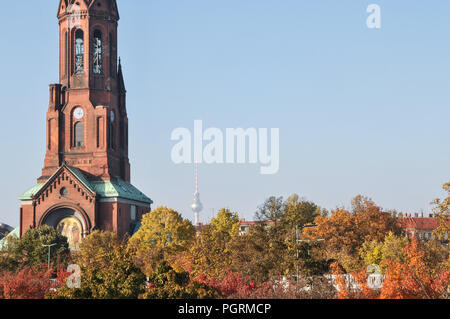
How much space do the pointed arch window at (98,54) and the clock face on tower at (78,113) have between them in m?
5.96

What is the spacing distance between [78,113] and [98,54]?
29.9 ft

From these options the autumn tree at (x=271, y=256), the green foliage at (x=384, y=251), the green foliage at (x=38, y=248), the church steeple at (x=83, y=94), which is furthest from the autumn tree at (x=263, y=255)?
the church steeple at (x=83, y=94)

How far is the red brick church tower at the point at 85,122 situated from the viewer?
4702 inches

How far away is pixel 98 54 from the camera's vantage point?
415 ft

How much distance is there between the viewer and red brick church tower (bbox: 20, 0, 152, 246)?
119438 millimetres

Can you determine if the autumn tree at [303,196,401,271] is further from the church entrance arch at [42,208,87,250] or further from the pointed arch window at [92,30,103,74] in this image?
the pointed arch window at [92,30,103,74]

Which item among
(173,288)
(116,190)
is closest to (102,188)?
(116,190)

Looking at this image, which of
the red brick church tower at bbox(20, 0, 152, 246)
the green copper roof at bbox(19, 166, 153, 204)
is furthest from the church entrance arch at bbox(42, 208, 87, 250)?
the green copper roof at bbox(19, 166, 153, 204)

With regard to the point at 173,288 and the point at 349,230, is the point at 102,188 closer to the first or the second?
the point at 349,230

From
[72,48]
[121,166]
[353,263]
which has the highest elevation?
[72,48]
